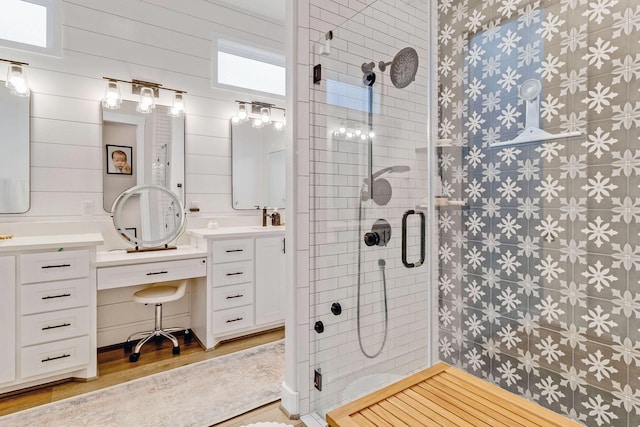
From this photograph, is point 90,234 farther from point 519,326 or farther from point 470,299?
point 519,326

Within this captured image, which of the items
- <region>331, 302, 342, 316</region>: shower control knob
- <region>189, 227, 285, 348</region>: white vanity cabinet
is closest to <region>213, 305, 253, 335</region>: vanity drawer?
<region>189, 227, 285, 348</region>: white vanity cabinet

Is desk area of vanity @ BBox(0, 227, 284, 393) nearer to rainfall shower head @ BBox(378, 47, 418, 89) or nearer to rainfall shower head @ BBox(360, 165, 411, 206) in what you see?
rainfall shower head @ BBox(360, 165, 411, 206)

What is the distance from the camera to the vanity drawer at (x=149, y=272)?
94.8 inches

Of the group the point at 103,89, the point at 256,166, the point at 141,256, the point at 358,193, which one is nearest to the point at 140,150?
the point at 103,89

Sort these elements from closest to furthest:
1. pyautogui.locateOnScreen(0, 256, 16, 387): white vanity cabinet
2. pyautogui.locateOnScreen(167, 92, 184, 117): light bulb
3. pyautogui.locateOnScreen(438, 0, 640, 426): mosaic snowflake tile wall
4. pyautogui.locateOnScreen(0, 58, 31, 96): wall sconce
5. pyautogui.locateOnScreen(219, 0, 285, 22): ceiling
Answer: pyautogui.locateOnScreen(438, 0, 640, 426): mosaic snowflake tile wall, pyautogui.locateOnScreen(0, 256, 16, 387): white vanity cabinet, pyautogui.locateOnScreen(0, 58, 31, 96): wall sconce, pyautogui.locateOnScreen(167, 92, 184, 117): light bulb, pyautogui.locateOnScreen(219, 0, 285, 22): ceiling

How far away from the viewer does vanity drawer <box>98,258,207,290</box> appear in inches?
94.8

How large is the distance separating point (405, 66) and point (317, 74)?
495 millimetres

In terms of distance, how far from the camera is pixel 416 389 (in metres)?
1.24

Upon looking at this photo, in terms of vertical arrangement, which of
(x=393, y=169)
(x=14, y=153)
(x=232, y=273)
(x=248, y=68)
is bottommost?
Answer: (x=232, y=273)

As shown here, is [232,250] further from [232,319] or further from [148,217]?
[148,217]

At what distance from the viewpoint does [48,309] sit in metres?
A: 2.17

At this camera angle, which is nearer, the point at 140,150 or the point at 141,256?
the point at 141,256

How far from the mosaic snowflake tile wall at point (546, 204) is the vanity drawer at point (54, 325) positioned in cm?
232

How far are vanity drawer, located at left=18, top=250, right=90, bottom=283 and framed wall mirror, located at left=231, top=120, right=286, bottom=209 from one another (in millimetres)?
1401
